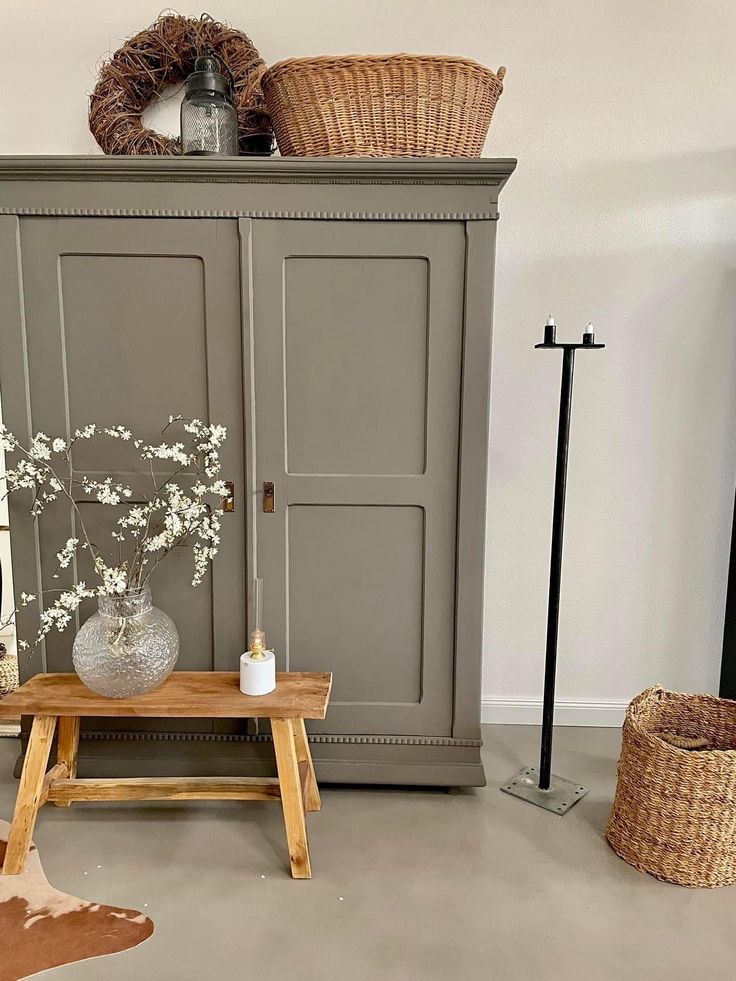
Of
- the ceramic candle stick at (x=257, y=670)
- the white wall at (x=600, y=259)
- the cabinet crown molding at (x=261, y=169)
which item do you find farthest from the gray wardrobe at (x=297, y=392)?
the white wall at (x=600, y=259)

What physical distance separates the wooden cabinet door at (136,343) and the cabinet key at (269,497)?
8cm

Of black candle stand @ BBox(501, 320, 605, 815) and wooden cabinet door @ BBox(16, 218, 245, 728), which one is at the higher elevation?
wooden cabinet door @ BBox(16, 218, 245, 728)

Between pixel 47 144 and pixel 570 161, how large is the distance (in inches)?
71.7

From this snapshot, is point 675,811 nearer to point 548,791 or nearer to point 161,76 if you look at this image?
point 548,791

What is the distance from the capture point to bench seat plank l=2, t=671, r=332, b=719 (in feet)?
6.61

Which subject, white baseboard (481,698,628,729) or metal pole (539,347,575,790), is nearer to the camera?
metal pole (539,347,575,790)

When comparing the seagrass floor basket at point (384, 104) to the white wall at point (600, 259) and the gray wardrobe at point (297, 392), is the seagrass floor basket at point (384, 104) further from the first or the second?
the white wall at point (600, 259)

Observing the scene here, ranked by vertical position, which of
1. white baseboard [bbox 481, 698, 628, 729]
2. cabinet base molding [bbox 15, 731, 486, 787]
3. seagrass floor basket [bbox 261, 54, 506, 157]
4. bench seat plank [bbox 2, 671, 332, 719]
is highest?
seagrass floor basket [bbox 261, 54, 506, 157]

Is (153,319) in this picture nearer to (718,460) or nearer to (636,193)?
(636,193)

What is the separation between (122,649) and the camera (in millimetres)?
2033

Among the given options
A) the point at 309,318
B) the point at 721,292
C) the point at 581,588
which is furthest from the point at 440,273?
the point at 581,588

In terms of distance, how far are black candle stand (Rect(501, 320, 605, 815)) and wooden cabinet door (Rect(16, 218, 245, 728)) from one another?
38.0 inches

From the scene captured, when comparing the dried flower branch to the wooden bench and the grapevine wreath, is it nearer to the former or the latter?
the wooden bench

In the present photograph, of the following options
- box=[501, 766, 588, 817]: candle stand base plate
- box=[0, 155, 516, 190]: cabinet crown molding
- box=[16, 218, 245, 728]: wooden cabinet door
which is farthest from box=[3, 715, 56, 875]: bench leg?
box=[0, 155, 516, 190]: cabinet crown molding
